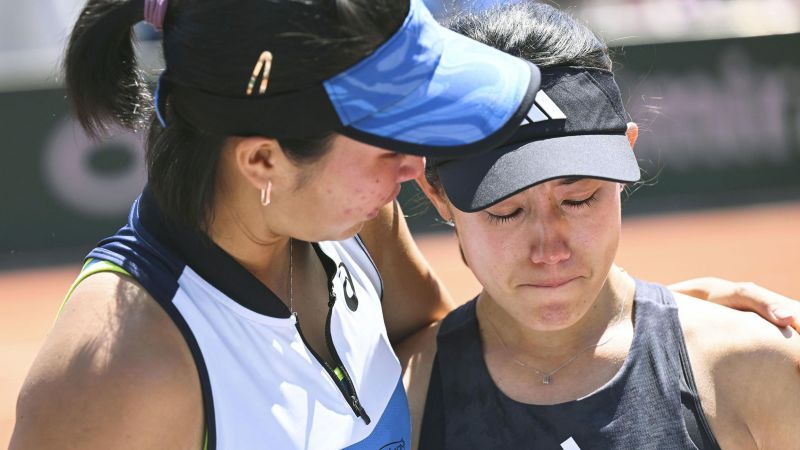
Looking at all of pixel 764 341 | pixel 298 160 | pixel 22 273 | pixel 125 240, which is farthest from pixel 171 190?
pixel 22 273

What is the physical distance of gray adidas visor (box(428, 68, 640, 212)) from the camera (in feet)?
7.56

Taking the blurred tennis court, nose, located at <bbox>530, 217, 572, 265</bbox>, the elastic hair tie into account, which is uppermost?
the elastic hair tie

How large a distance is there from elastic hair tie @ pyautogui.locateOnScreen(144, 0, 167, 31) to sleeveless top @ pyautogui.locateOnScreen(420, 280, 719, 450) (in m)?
1.15

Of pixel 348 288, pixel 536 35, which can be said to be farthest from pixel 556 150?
pixel 348 288

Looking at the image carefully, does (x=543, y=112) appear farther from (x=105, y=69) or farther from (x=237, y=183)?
(x=105, y=69)

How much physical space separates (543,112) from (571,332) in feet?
1.89

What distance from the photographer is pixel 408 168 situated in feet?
6.81

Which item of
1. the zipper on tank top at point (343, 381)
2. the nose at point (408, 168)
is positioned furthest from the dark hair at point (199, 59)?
the zipper on tank top at point (343, 381)

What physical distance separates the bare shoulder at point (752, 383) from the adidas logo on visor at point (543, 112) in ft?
2.01

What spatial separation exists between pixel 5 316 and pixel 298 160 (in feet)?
28.6

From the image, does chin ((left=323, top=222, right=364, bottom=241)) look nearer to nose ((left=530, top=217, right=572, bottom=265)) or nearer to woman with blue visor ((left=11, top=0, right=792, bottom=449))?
woman with blue visor ((left=11, top=0, right=792, bottom=449))

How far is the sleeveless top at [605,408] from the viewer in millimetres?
2352

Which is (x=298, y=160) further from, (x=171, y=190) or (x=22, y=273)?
(x=22, y=273)

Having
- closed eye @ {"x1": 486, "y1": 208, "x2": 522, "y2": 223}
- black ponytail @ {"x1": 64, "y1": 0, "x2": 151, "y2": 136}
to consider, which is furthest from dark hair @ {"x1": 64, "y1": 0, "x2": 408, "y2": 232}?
closed eye @ {"x1": 486, "y1": 208, "x2": 522, "y2": 223}
